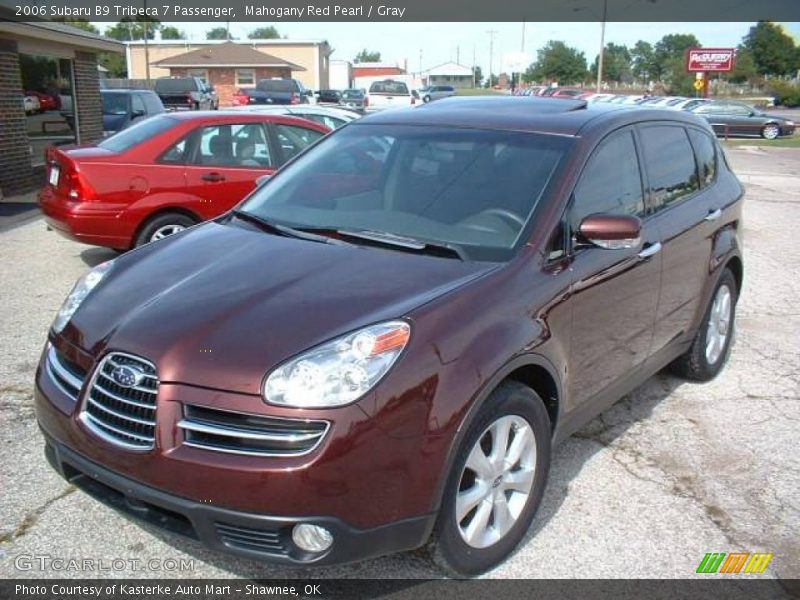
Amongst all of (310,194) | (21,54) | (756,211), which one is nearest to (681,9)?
(756,211)

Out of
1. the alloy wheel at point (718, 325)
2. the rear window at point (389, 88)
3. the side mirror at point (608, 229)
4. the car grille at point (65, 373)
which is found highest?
the rear window at point (389, 88)

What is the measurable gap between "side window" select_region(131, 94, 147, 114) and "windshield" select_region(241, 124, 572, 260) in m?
14.4

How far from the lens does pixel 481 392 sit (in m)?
2.70

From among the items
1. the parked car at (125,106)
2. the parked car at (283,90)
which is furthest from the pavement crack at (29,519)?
the parked car at (283,90)

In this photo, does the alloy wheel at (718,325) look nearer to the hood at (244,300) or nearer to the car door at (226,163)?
the hood at (244,300)

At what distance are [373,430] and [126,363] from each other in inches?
35.7

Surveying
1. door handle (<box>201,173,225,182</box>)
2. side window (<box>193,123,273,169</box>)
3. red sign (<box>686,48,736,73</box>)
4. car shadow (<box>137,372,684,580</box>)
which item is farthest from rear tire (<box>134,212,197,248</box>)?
red sign (<box>686,48,736,73</box>)

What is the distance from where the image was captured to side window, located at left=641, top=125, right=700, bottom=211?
423 cm

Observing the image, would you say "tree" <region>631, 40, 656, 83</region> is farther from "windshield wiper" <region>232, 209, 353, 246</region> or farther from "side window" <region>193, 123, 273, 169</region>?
"windshield wiper" <region>232, 209, 353, 246</region>

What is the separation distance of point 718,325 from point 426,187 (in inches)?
104

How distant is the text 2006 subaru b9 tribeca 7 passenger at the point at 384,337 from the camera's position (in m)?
2.46

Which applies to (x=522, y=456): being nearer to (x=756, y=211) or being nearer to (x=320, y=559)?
(x=320, y=559)

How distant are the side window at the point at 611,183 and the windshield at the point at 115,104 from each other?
50.7 ft

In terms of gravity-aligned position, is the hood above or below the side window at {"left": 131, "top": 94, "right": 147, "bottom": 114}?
below
